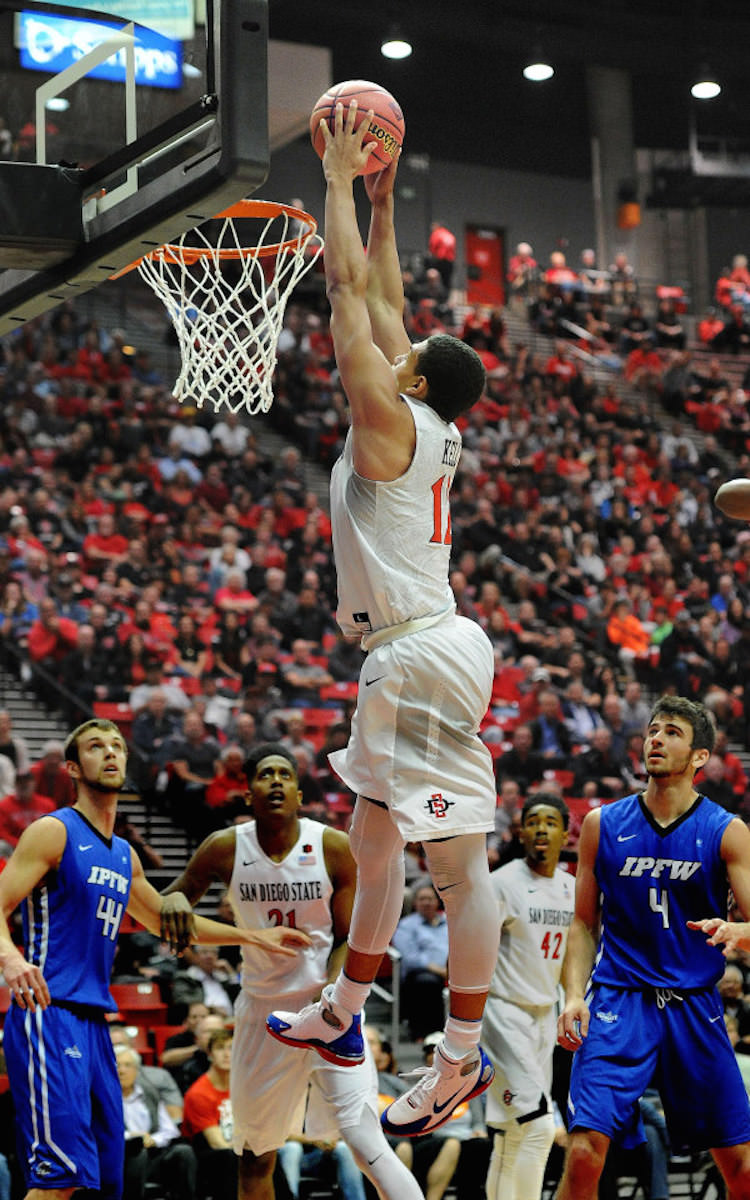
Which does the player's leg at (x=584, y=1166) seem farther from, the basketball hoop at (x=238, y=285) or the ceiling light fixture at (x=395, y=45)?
the ceiling light fixture at (x=395, y=45)

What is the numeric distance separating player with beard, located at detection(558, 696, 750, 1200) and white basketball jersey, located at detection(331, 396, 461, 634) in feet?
4.77

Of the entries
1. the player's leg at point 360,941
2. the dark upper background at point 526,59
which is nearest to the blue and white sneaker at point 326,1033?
the player's leg at point 360,941

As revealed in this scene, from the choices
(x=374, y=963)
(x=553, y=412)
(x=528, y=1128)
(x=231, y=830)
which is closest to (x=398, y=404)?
(x=374, y=963)

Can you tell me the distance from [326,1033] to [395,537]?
1772 mm

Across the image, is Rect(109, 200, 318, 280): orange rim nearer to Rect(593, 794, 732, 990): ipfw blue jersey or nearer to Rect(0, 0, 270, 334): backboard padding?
Rect(0, 0, 270, 334): backboard padding

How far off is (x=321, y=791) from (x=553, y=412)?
35.1 ft

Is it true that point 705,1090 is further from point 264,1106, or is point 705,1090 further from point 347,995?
point 264,1106

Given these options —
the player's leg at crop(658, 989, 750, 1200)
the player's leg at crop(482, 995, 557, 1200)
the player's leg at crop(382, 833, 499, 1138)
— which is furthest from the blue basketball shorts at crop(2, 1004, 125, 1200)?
the player's leg at crop(482, 995, 557, 1200)

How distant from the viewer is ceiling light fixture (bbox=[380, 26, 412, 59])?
74.5 ft

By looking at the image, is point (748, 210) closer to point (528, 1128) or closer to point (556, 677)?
point (556, 677)

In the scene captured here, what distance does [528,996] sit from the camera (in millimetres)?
8297

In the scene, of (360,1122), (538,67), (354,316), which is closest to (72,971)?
(360,1122)

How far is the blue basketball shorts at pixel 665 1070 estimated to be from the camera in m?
5.63

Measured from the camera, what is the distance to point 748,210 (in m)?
29.9
